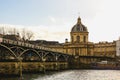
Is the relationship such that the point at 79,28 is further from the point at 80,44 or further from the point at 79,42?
the point at 80,44

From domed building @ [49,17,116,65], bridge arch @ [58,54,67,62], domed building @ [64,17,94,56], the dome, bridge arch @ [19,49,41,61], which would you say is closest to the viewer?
bridge arch @ [19,49,41,61]

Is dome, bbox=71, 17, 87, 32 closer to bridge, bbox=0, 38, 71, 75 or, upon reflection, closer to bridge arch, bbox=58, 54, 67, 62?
bridge arch, bbox=58, 54, 67, 62

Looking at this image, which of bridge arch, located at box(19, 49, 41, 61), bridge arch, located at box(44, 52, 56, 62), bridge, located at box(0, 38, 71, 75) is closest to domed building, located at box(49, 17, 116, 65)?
bridge arch, located at box(44, 52, 56, 62)

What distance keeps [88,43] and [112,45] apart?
16041 mm

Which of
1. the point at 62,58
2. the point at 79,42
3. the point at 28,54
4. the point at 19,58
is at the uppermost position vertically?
the point at 79,42

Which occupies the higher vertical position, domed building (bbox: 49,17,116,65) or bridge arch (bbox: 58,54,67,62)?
domed building (bbox: 49,17,116,65)

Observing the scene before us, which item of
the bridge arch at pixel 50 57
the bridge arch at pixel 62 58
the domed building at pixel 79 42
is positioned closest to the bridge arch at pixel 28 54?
the bridge arch at pixel 50 57

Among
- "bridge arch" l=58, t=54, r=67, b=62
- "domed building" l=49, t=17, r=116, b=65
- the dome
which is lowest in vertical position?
"bridge arch" l=58, t=54, r=67, b=62

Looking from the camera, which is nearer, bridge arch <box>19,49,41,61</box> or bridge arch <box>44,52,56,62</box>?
bridge arch <box>19,49,41,61</box>

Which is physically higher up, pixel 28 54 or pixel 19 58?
pixel 28 54

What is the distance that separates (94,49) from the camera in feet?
647

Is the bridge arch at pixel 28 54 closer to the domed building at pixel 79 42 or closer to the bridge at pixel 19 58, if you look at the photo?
the bridge at pixel 19 58

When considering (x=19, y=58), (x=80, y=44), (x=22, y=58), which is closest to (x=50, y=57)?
(x=22, y=58)

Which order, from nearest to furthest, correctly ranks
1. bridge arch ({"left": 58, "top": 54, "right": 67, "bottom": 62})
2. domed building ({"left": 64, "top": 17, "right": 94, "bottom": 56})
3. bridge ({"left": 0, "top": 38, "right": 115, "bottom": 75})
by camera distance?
1. bridge ({"left": 0, "top": 38, "right": 115, "bottom": 75})
2. bridge arch ({"left": 58, "top": 54, "right": 67, "bottom": 62})
3. domed building ({"left": 64, "top": 17, "right": 94, "bottom": 56})
